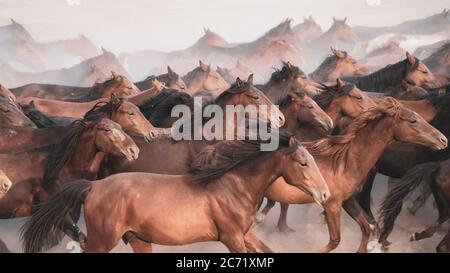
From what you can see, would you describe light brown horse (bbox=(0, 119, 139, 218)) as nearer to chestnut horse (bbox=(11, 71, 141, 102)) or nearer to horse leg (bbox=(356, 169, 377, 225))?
chestnut horse (bbox=(11, 71, 141, 102))

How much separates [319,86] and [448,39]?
6.62 feet

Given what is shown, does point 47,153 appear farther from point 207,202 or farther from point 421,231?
point 421,231

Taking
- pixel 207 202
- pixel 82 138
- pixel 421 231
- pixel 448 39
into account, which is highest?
pixel 448 39

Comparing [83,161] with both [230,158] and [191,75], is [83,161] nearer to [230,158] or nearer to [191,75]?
[230,158]

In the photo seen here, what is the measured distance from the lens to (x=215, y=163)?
3.40 meters

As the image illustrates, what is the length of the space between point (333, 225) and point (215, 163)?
980 mm

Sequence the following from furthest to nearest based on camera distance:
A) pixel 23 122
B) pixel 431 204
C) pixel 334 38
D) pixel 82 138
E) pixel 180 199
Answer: pixel 334 38, pixel 23 122, pixel 431 204, pixel 82 138, pixel 180 199

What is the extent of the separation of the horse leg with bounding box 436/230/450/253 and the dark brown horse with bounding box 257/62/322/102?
5.53 feet

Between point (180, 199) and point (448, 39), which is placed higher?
point (448, 39)

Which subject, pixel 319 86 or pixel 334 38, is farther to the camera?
pixel 334 38

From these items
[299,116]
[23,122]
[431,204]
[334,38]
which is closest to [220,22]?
[334,38]

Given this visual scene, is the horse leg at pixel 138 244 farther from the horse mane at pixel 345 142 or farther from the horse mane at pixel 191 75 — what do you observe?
the horse mane at pixel 191 75

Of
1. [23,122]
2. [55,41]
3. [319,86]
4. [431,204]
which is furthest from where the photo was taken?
[55,41]

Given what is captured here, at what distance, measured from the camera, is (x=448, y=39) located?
6230mm
